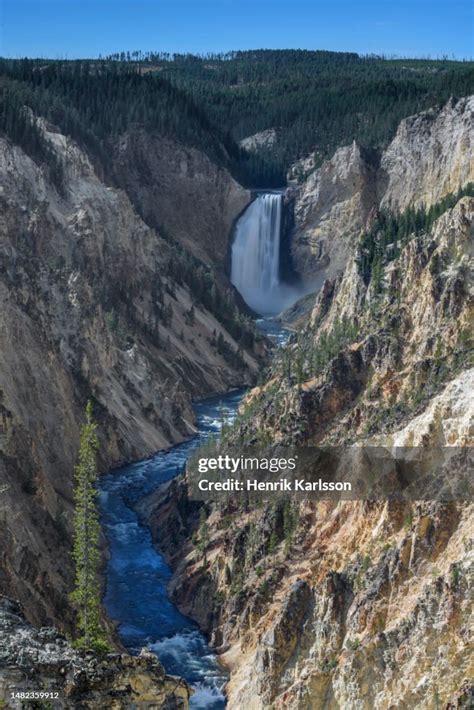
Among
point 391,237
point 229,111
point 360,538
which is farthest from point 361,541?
point 229,111

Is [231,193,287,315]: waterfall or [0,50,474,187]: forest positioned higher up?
[0,50,474,187]: forest

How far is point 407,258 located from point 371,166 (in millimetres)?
79999

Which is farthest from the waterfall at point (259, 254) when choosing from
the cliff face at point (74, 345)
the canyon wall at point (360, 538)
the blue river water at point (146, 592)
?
the canyon wall at point (360, 538)

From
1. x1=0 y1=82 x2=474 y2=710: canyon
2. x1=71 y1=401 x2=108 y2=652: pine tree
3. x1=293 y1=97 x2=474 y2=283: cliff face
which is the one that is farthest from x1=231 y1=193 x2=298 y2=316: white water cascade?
x1=71 y1=401 x2=108 y2=652: pine tree

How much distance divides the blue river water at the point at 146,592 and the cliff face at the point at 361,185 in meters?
56.0

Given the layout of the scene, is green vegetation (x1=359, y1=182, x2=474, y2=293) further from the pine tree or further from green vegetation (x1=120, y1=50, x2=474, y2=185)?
green vegetation (x1=120, y1=50, x2=474, y2=185)

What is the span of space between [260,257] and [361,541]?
99.8 metres

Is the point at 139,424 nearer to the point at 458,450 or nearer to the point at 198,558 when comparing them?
the point at 198,558

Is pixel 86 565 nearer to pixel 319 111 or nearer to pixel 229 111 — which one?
pixel 319 111

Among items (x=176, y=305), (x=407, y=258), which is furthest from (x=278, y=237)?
(x=407, y=258)

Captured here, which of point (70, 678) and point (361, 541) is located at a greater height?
point (70, 678)

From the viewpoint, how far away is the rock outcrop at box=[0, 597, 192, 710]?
25.8 m

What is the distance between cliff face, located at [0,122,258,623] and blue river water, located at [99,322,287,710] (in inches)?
107

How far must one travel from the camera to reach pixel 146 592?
5541 cm
